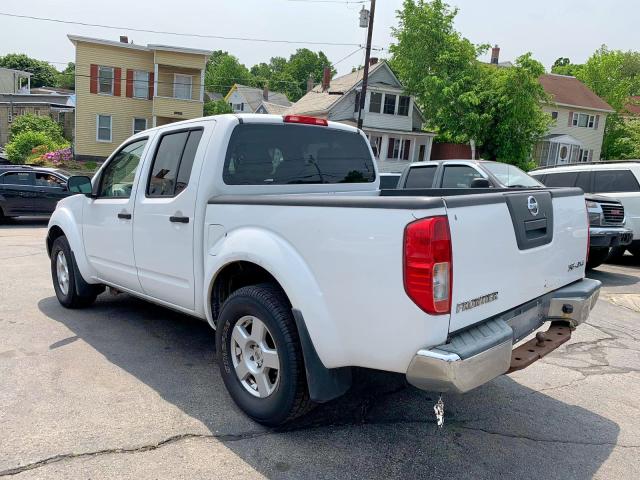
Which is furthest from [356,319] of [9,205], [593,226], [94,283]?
[9,205]

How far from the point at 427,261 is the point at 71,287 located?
446 cm

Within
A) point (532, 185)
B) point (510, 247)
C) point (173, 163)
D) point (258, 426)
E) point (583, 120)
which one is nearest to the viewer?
point (510, 247)

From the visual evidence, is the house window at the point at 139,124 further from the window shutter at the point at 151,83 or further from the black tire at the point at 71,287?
the black tire at the point at 71,287

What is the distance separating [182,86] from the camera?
3231 cm

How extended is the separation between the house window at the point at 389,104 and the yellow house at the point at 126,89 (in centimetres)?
1177

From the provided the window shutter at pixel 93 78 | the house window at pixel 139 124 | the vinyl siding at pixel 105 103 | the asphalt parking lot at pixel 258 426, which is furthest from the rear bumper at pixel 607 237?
the window shutter at pixel 93 78

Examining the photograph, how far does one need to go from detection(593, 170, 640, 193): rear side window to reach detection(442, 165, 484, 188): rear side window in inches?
125

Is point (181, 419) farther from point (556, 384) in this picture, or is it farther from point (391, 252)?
point (556, 384)

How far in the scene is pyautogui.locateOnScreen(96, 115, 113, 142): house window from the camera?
103 ft

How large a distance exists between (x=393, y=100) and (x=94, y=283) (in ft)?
105

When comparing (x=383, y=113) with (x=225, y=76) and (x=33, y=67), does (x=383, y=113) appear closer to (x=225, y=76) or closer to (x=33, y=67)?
(x=225, y=76)

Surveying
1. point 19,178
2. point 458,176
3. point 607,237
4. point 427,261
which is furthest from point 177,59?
point 427,261

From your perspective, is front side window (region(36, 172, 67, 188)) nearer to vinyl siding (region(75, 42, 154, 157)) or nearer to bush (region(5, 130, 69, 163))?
vinyl siding (region(75, 42, 154, 157))

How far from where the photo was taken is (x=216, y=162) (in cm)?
375
